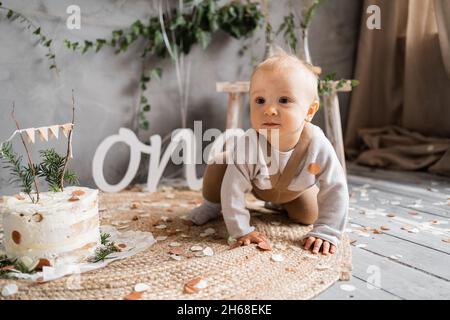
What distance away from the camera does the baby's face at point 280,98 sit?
1202 millimetres

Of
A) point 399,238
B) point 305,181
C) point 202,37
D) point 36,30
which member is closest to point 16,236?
point 305,181

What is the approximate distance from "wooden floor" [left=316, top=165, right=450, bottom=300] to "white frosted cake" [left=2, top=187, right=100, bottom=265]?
63 cm

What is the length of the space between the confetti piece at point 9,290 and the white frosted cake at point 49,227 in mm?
96

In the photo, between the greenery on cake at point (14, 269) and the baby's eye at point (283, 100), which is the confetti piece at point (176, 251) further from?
the baby's eye at point (283, 100)

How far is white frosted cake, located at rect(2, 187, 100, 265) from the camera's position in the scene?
1052 mm

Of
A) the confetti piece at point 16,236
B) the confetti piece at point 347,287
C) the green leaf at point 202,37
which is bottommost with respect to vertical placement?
the confetti piece at point 347,287

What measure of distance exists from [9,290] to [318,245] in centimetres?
79

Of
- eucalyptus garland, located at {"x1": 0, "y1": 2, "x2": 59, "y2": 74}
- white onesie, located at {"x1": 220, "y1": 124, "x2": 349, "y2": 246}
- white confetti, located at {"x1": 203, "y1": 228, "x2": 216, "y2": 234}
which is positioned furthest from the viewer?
eucalyptus garland, located at {"x1": 0, "y1": 2, "x2": 59, "y2": 74}

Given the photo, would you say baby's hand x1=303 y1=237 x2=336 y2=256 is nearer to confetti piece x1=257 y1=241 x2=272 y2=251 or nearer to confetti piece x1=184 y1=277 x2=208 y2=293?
confetti piece x1=257 y1=241 x2=272 y2=251

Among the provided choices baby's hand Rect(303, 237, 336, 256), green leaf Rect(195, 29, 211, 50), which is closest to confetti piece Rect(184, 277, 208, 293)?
baby's hand Rect(303, 237, 336, 256)

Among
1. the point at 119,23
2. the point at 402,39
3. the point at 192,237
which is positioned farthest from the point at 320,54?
the point at 192,237

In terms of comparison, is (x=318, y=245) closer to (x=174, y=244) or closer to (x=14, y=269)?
(x=174, y=244)

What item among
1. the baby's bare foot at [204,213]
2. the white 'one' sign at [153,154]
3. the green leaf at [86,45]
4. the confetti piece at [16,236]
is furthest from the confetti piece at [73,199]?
the green leaf at [86,45]

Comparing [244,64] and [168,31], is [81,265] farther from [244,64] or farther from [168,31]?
[244,64]
